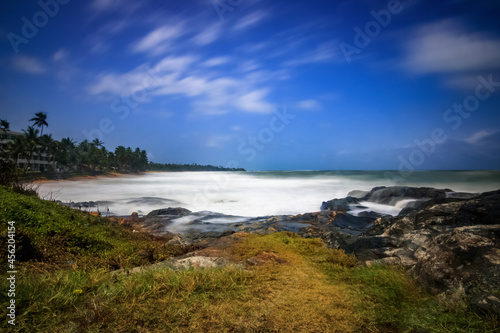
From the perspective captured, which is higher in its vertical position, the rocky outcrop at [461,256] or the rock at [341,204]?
the rocky outcrop at [461,256]

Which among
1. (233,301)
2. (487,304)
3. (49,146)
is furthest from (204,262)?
(49,146)

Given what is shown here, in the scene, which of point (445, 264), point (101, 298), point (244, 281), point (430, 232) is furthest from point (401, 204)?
point (101, 298)

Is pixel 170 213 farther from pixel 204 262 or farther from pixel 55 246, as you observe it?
pixel 204 262

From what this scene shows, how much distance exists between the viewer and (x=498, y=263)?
3.02 meters

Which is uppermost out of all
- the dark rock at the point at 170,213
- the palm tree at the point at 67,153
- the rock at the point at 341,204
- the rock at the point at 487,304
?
the palm tree at the point at 67,153

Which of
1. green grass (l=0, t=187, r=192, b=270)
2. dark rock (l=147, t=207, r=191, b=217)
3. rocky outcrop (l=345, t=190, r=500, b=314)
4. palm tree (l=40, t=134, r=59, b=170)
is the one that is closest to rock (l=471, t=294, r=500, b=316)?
rocky outcrop (l=345, t=190, r=500, b=314)

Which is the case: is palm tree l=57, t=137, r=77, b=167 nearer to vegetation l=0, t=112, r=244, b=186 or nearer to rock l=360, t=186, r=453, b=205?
vegetation l=0, t=112, r=244, b=186

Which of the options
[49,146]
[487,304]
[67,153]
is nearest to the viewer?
[487,304]

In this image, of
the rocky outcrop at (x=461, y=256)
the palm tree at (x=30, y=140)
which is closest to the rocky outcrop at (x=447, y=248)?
Result: the rocky outcrop at (x=461, y=256)

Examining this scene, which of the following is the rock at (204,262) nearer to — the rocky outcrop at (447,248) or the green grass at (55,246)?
the rocky outcrop at (447,248)

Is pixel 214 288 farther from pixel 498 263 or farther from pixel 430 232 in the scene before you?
pixel 430 232

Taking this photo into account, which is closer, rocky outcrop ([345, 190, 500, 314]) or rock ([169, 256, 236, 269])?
rocky outcrop ([345, 190, 500, 314])

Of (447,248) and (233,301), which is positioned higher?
(447,248)

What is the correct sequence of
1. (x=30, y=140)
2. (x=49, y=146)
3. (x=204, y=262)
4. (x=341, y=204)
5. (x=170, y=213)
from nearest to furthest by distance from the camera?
(x=204, y=262), (x=170, y=213), (x=341, y=204), (x=30, y=140), (x=49, y=146)
